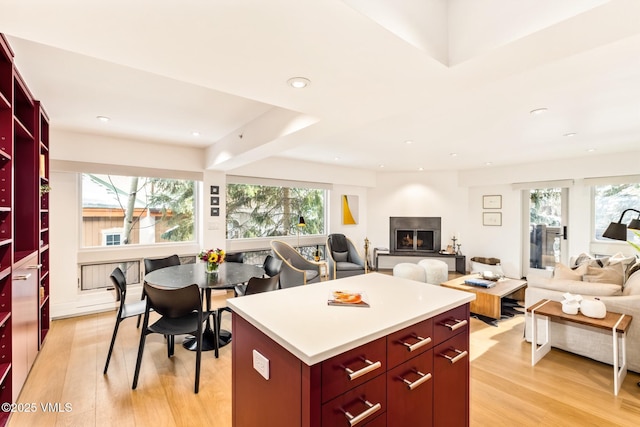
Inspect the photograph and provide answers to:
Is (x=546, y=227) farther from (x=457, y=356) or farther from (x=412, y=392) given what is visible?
(x=412, y=392)

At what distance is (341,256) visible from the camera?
5.94 meters

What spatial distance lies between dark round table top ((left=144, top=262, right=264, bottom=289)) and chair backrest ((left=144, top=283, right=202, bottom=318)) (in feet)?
0.81

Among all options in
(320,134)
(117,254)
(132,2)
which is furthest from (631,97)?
(117,254)

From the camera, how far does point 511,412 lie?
6.82ft

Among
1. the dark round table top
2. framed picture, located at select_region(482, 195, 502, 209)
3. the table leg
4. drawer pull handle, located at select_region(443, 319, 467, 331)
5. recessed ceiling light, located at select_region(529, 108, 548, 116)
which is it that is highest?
recessed ceiling light, located at select_region(529, 108, 548, 116)

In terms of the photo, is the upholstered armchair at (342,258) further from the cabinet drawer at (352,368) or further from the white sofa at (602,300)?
the cabinet drawer at (352,368)

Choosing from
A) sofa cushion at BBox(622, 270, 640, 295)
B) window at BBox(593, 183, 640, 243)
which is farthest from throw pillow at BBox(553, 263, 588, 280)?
window at BBox(593, 183, 640, 243)

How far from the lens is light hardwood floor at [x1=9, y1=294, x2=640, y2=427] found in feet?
6.56

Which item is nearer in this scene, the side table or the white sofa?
the side table

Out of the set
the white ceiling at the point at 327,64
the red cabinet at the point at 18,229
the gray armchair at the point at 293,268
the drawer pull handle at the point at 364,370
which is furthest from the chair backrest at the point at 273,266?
the drawer pull handle at the point at 364,370

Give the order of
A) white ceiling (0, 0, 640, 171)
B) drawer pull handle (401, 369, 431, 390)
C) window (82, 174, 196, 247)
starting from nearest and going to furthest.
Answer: white ceiling (0, 0, 640, 171), drawer pull handle (401, 369, 431, 390), window (82, 174, 196, 247)

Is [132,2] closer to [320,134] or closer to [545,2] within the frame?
[545,2]

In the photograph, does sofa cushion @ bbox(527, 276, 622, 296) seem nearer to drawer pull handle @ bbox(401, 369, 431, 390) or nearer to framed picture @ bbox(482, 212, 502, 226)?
drawer pull handle @ bbox(401, 369, 431, 390)

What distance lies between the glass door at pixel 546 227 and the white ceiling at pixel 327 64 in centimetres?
231
